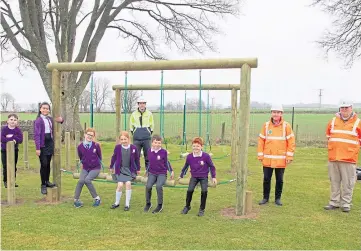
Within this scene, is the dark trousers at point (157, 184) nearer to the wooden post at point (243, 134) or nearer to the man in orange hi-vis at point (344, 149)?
the wooden post at point (243, 134)

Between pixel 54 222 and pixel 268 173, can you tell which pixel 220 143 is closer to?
pixel 268 173

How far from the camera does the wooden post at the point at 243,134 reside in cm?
581

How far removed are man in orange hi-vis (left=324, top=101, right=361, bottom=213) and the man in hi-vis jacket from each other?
3.93 m

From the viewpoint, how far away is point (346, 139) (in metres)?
6.20

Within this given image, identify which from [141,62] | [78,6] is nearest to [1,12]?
[78,6]

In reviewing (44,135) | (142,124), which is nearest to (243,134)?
(142,124)

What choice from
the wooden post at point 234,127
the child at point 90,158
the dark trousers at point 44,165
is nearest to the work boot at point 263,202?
the child at point 90,158

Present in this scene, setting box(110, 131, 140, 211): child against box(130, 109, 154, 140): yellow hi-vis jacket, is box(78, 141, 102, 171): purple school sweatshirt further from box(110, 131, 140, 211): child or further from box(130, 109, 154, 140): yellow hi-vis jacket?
box(130, 109, 154, 140): yellow hi-vis jacket

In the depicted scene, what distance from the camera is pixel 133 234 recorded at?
5.07 metres

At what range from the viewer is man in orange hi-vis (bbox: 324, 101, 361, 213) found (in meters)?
6.17

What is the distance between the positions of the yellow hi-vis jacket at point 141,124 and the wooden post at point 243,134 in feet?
10.3

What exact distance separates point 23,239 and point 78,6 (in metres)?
15.1

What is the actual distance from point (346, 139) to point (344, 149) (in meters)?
0.17

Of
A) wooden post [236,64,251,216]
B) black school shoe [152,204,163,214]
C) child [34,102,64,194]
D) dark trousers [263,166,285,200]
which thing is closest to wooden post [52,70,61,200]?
child [34,102,64,194]
